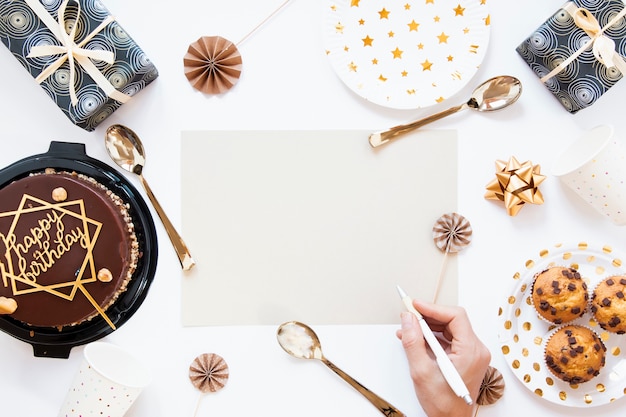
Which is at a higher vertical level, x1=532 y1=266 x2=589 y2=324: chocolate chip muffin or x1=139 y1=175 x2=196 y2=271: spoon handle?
x1=139 y1=175 x2=196 y2=271: spoon handle

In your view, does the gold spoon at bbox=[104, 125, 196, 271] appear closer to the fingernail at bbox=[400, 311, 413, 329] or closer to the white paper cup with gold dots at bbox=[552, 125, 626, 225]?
the fingernail at bbox=[400, 311, 413, 329]

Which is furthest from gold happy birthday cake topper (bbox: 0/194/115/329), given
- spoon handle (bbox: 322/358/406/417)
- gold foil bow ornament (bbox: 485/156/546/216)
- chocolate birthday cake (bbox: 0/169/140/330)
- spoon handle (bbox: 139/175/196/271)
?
gold foil bow ornament (bbox: 485/156/546/216)

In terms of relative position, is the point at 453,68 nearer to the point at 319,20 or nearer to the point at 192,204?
the point at 319,20

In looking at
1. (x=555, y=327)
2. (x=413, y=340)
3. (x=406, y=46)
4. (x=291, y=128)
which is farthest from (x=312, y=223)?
(x=555, y=327)

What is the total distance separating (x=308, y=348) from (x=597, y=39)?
0.79m

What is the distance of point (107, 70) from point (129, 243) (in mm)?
319

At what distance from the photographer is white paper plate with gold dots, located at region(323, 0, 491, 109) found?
3.36 feet

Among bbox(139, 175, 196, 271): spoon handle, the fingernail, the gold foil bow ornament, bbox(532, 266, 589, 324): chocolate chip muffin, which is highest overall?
the gold foil bow ornament

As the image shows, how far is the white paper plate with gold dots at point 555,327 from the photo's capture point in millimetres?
1014

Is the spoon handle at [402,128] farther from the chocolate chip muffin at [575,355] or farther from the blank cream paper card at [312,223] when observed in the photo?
the chocolate chip muffin at [575,355]

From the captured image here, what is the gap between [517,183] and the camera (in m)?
1.01

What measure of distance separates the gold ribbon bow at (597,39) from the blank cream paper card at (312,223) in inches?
11.4

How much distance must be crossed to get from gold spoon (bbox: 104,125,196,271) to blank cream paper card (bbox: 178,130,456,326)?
0.07 ft

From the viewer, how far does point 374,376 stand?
1054 mm
